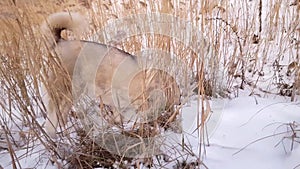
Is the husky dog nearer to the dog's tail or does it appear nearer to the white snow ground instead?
the dog's tail

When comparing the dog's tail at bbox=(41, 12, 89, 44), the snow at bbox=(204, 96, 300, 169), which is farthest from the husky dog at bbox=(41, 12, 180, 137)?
the snow at bbox=(204, 96, 300, 169)

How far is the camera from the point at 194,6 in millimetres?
1952

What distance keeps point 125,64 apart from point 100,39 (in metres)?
0.42

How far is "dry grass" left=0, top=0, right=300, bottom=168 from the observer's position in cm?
128

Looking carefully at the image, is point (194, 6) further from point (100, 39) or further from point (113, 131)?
point (113, 131)

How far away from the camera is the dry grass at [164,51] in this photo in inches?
50.3

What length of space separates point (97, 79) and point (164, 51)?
38cm

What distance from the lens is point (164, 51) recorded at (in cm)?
177

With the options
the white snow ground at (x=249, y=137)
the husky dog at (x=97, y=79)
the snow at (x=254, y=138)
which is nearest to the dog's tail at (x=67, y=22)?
the husky dog at (x=97, y=79)

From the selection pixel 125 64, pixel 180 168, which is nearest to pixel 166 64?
pixel 125 64

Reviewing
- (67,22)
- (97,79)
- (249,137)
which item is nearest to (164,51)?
(97,79)

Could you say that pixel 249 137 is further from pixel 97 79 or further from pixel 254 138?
pixel 97 79

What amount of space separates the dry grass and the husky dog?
2.4 inches

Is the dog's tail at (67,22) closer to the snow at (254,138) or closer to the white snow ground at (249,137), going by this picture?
the white snow ground at (249,137)
